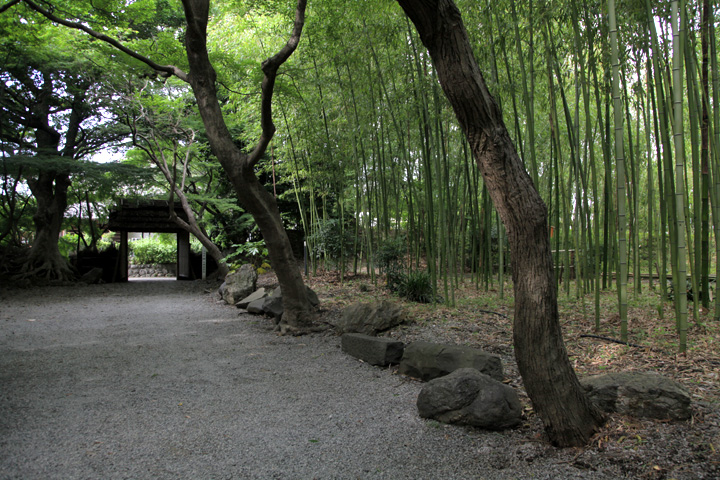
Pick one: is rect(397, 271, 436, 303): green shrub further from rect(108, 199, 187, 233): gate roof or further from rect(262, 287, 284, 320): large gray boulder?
rect(108, 199, 187, 233): gate roof

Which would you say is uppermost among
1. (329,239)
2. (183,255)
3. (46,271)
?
(329,239)

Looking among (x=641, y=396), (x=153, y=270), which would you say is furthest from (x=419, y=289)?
(x=153, y=270)

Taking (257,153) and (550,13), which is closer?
(550,13)

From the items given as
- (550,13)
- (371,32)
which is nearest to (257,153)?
(371,32)

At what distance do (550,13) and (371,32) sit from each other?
2009mm

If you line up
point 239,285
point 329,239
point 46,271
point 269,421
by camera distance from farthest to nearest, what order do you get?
point 46,271 < point 329,239 < point 239,285 < point 269,421

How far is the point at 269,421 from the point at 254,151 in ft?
8.13

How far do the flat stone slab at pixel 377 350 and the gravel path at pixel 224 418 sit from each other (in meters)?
0.07

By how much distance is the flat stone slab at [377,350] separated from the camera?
3033 mm

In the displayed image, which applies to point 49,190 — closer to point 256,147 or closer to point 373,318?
point 256,147

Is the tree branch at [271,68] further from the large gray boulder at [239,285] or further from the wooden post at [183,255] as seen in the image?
the wooden post at [183,255]

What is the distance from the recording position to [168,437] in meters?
1.96

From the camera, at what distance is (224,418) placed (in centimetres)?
219

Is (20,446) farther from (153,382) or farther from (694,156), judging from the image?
(694,156)
